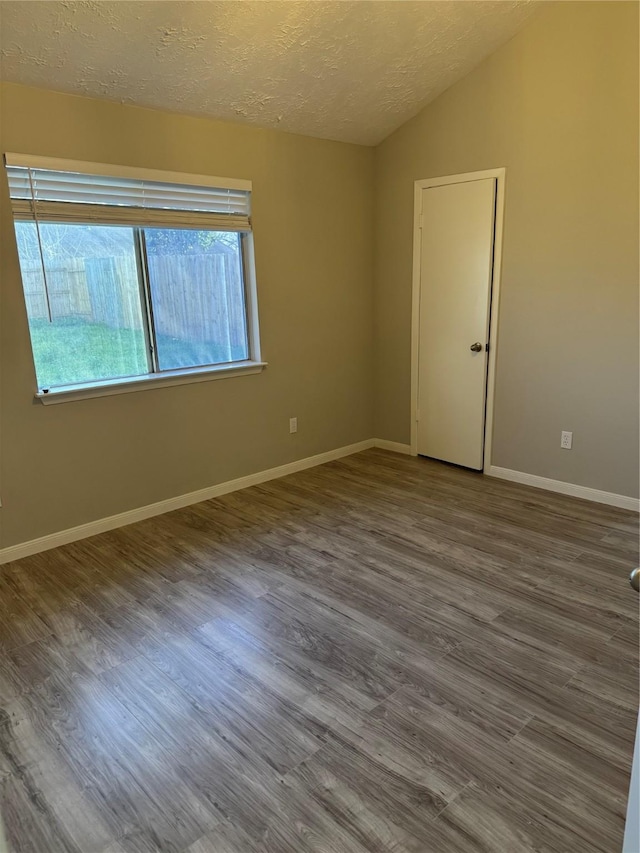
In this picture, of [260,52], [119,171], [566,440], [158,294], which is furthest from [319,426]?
[260,52]

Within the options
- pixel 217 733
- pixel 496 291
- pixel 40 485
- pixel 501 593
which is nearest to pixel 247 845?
pixel 217 733

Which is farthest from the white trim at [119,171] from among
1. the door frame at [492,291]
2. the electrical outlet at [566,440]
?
the electrical outlet at [566,440]

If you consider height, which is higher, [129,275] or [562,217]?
[562,217]

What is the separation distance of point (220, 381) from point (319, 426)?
40.1 inches

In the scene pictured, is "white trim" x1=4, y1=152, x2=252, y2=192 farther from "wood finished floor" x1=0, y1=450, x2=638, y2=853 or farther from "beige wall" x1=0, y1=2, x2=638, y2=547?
"wood finished floor" x1=0, y1=450, x2=638, y2=853

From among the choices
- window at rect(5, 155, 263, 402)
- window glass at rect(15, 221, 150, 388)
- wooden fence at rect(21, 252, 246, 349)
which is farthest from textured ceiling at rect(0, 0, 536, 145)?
wooden fence at rect(21, 252, 246, 349)

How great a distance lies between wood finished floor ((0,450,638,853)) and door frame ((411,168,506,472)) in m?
0.91

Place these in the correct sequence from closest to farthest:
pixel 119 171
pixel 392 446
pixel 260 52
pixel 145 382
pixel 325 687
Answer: pixel 325 687
pixel 260 52
pixel 119 171
pixel 145 382
pixel 392 446

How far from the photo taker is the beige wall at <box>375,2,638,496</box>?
3150mm

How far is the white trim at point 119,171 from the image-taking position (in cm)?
273

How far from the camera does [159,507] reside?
358 centimetres

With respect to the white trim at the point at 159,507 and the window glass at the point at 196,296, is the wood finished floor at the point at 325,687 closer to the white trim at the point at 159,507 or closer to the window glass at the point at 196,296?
the white trim at the point at 159,507

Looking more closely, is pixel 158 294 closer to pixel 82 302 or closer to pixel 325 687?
pixel 82 302

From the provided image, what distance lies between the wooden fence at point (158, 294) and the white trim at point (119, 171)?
0.43 metres
